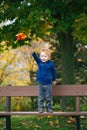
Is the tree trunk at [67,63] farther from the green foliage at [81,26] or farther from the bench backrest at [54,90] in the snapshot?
the bench backrest at [54,90]

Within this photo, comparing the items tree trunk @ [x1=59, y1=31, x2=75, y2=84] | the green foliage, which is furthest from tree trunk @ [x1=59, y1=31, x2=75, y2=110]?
the green foliage

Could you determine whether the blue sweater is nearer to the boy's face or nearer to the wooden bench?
the boy's face

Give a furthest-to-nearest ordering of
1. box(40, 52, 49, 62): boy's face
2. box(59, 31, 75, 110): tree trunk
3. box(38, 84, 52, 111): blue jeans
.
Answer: box(59, 31, 75, 110): tree trunk
box(38, 84, 52, 111): blue jeans
box(40, 52, 49, 62): boy's face

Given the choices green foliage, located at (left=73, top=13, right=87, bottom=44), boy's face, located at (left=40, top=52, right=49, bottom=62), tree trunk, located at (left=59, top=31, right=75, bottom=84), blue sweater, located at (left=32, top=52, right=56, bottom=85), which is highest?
green foliage, located at (left=73, top=13, right=87, bottom=44)

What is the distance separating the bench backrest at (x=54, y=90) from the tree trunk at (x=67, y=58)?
4.28 meters

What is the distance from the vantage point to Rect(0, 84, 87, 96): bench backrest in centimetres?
1052

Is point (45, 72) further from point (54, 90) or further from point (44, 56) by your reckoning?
Answer: point (54, 90)

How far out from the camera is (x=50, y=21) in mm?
13484

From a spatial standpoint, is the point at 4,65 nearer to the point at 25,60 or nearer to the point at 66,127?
the point at 25,60

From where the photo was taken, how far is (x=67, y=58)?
15281 mm

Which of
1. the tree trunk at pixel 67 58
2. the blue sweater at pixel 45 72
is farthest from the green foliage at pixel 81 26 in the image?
the blue sweater at pixel 45 72

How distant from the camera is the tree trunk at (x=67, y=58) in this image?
49.7 ft

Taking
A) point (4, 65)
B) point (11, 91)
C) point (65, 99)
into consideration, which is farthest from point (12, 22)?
point (4, 65)

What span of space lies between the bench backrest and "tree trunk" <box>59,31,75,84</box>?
4281mm
